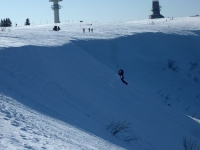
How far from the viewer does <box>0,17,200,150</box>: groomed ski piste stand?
7779 mm

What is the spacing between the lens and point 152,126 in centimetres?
1548

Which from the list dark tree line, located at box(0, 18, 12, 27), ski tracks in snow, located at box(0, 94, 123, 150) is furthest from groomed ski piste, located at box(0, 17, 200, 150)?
dark tree line, located at box(0, 18, 12, 27)

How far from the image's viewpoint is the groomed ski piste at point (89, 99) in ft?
25.5

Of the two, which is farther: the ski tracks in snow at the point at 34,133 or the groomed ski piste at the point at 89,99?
the groomed ski piste at the point at 89,99

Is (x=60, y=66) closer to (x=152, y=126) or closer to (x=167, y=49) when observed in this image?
(x=152, y=126)

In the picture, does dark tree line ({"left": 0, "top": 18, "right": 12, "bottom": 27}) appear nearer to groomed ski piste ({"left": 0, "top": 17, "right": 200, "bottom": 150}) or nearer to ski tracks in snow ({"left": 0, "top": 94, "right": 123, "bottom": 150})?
groomed ski piste ({"left": 0, "top": 17, "right": 200, "bottom": 150})

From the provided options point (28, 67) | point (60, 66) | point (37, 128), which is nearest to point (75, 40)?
point (60, 66)

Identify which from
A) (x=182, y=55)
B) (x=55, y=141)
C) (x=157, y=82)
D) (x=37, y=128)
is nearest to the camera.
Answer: (x=55, y=141)

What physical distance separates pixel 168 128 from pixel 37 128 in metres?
10.2

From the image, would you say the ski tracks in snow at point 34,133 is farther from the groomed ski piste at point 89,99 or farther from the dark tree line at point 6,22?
the dark tree line at point 6,22

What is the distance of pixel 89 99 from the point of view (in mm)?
14797

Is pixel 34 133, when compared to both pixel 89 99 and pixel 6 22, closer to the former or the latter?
pixel 89 99

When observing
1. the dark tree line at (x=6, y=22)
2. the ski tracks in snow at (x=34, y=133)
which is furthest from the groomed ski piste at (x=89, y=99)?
the dark tree line at (x=6, y=22)

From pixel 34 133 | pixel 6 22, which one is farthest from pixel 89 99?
pixel 6 22
